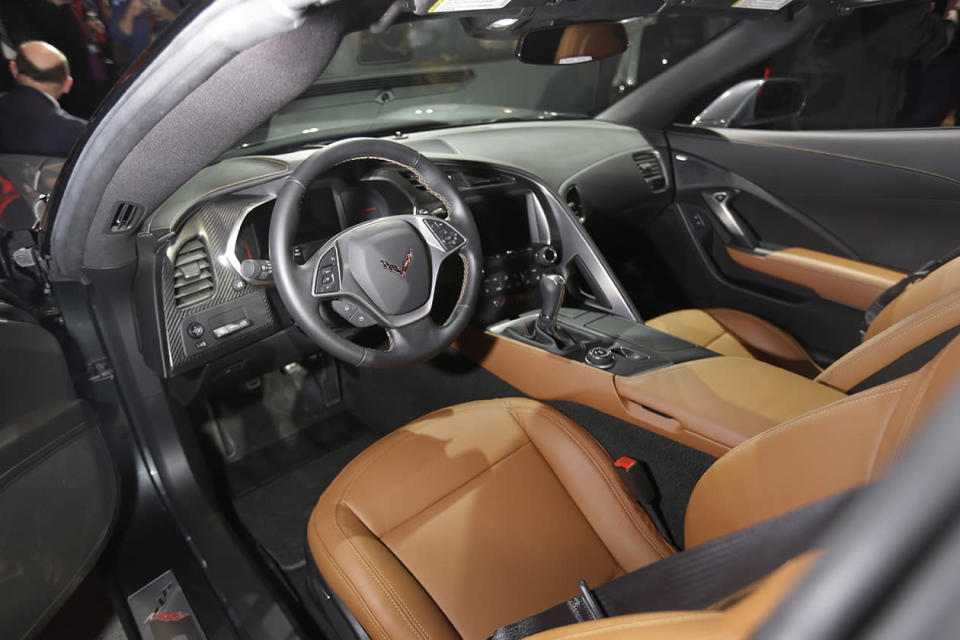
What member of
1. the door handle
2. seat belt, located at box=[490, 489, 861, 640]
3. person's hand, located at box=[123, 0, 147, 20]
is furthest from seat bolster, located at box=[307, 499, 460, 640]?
the door handle

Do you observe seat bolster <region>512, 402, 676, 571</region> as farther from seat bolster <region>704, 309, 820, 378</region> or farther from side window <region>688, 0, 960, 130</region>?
side window <region>688, 0, 960, 130</region>

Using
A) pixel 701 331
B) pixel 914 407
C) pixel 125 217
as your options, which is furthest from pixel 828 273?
pixel 125 217

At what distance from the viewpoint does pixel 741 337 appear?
1.99 m

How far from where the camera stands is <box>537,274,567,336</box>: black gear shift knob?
66.2 inches

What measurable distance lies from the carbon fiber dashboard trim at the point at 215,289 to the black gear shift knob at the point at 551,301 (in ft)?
2.44

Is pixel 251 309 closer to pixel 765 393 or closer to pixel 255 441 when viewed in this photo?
pixel 255 441

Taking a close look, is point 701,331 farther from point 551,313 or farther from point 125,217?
point 125,217

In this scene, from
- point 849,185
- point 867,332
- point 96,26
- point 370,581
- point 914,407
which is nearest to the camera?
point 914,407

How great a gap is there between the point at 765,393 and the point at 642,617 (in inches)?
36.7

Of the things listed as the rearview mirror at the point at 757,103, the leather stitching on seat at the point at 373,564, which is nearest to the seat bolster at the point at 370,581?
the leather stitching on seat at the point at 373,564

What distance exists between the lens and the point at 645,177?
2553mm

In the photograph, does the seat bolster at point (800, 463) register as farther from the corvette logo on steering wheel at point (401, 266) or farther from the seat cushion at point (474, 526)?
the corvette logo on steering wheel at point (401, 266)

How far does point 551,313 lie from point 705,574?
3.68 feet

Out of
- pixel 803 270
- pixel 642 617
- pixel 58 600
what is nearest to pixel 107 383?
pixel 58 600
